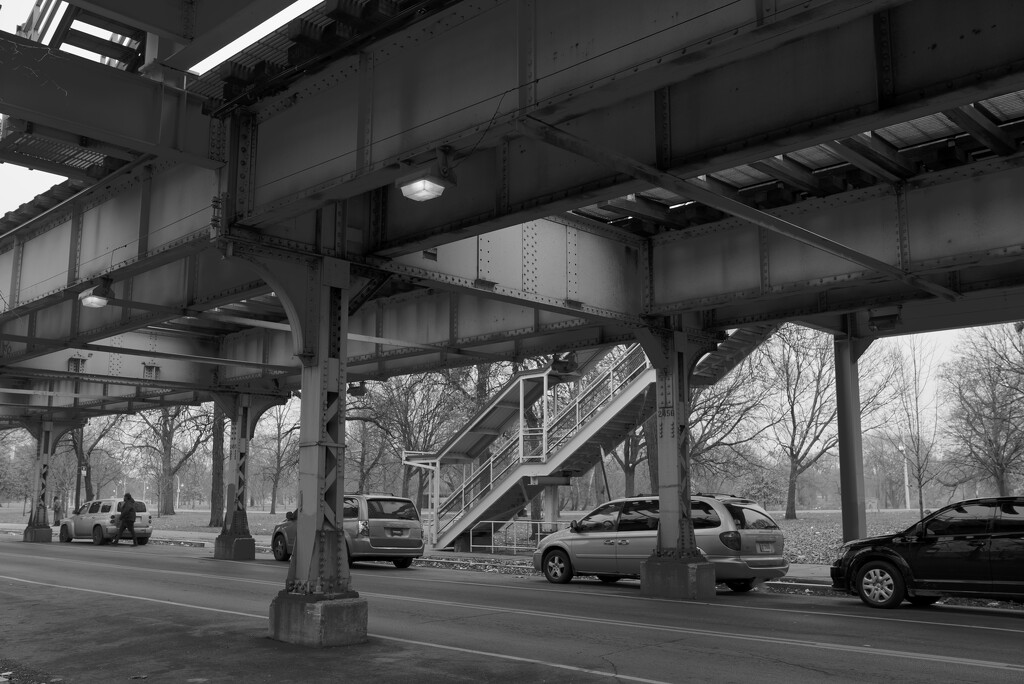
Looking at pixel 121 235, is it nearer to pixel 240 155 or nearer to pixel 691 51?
pixel 240 155

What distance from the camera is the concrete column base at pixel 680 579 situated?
15328mm

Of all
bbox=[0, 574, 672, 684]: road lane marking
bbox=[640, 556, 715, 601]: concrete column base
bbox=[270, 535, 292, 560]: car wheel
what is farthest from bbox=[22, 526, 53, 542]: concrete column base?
bbox=[640, 556, 715, 601]: concrete column base

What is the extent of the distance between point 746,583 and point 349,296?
9.64 metres

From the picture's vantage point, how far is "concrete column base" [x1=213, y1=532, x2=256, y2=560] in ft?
83.1

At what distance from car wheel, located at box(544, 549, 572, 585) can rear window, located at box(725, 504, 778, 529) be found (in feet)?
12.3

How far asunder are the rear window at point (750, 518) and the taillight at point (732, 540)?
20cm

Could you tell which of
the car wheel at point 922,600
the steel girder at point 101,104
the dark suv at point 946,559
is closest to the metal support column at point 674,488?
the dark suv at point 946,559

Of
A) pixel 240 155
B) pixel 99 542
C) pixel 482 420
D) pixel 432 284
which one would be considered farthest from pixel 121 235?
pixel 99 542

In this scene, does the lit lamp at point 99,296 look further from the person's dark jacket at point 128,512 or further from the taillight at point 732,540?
the person's dark jacket at point 128,512

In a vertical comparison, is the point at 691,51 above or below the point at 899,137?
below

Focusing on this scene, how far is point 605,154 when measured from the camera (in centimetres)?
809

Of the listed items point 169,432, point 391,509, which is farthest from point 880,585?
point 169,432

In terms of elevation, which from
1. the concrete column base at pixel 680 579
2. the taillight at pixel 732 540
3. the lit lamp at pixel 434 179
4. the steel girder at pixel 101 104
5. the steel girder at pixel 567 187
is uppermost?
the steel girder at pixel 101 104

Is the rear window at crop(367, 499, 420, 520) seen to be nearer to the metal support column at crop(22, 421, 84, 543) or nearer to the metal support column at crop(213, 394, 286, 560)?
the metal support column at crop(213, 394, 286, 560)
